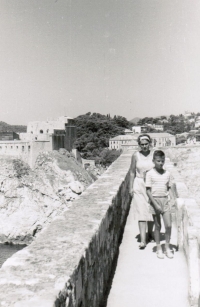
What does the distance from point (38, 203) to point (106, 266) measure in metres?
45.0

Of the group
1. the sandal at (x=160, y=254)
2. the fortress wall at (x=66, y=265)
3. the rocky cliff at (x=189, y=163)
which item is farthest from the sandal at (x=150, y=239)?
the rocky cliff at (x=189, y=163)

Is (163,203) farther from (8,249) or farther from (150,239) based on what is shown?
(8,249)

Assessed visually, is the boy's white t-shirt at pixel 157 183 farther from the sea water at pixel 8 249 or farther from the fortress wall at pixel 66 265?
the sea water at pixel 8 249

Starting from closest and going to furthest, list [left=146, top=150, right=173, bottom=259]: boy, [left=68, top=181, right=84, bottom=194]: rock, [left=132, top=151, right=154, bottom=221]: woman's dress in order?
[left=146, top=150, right=173, bottom=259]: boy, [left=132, top=151, right=154, bottom=221]: woman's dress, [left=68, top=181, right=84, bottom=194]: rock

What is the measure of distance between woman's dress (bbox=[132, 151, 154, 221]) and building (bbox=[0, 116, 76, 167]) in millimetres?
46337

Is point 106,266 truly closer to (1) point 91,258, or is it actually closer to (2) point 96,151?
(1) point 91,258

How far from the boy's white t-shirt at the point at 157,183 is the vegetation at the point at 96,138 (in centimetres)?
5224

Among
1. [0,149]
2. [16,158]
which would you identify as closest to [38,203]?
[16,158]

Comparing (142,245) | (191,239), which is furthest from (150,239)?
(191,239)

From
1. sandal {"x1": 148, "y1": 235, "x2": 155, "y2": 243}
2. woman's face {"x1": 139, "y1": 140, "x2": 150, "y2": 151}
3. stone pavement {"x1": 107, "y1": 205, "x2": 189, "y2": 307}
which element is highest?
woman's face {"x1": 139, "y1": 140, "x2": 150, "y2": 151}

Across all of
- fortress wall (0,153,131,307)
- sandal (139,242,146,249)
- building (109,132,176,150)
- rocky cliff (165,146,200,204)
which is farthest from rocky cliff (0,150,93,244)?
fortress wall (0,153,131,307)

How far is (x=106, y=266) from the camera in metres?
3.10

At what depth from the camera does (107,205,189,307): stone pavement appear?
2.93 m

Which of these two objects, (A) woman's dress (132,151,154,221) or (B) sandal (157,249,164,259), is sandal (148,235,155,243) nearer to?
(A) woman's dress (132,151,154,221)
